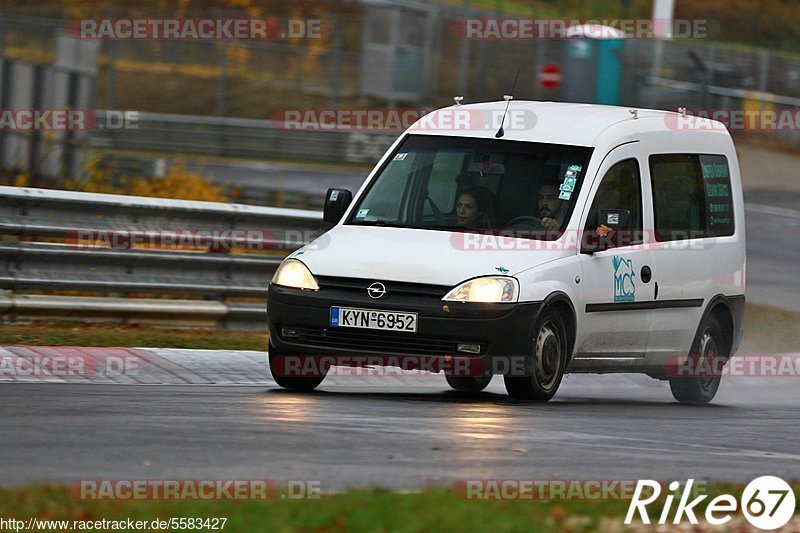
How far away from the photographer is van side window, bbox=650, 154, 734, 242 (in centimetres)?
1168

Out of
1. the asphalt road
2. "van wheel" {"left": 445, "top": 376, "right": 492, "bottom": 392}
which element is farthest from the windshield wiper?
"van wheel" {"left": 445, "top": 376, "right": 492, "bottom": 392}

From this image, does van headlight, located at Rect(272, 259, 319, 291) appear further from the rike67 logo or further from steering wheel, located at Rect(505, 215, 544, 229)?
the rike67 logo

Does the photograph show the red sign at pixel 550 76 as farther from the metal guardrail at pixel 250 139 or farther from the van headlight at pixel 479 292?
the van headlight at pixel 479 292

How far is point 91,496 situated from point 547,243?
4.86 metres

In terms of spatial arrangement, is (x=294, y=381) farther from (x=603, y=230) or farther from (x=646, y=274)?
(x=646, y=274)

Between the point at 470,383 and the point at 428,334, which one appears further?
the point at 470,383

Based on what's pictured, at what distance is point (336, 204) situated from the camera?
430 inches

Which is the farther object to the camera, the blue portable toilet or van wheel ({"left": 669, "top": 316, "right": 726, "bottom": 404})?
the blue portable toilet

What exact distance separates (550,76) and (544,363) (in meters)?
25.9

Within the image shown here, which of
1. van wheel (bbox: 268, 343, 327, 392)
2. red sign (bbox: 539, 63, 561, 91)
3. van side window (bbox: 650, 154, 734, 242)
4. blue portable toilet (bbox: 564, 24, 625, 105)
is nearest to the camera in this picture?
van wheel (bbox: 268, 343, 327, 392)

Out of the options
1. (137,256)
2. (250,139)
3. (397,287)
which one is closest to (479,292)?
(397,287)

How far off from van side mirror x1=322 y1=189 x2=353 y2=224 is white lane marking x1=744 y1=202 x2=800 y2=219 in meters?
19.1

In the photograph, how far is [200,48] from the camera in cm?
3672

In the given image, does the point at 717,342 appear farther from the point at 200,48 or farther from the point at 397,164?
the point at 200,48
